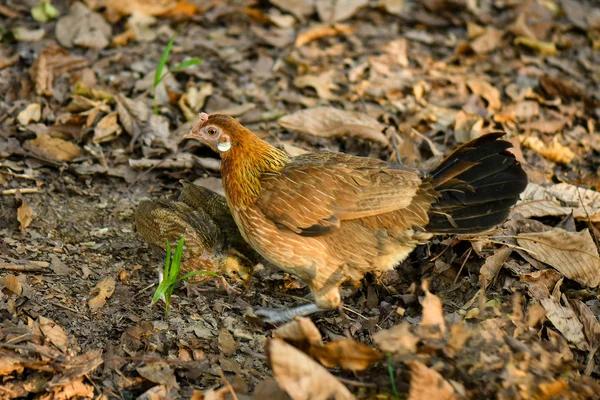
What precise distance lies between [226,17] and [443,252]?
4134 millimetres

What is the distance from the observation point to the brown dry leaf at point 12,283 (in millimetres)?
4141

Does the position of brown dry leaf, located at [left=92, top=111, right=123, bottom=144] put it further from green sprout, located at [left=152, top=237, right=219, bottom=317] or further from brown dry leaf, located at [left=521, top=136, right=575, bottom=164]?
brown dry leaf, located at [left=521, top=136, right=575, bottom=164]

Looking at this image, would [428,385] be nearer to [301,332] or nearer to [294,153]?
[301,332]

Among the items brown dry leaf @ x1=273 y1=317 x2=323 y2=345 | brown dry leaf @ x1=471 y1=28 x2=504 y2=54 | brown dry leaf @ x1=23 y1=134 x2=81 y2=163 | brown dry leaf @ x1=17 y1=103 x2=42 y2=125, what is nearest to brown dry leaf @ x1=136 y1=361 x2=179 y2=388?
brown dry leaf @ x1=273 y1=317 x2=323 y2=345

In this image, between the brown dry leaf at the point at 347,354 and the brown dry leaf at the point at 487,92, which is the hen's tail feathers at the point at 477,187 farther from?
the brown dry leaf at the point at 487,92

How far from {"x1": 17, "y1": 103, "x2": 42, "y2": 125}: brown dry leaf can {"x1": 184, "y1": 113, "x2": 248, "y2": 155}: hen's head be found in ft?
6.24

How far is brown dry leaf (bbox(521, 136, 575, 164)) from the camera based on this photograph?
19.4 feet

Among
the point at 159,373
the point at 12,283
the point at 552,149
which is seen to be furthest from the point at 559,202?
the point at 12,283

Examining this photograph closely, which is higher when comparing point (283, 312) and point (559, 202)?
point (559, 202)

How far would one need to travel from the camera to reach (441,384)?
3.10 m

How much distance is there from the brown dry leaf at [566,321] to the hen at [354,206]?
62 centimetres

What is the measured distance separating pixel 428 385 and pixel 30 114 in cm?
432

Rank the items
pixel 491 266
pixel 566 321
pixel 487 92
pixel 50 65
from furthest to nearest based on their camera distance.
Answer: pixel 487 92
pixel 50 65
pixel 491 266
pixel 566 321

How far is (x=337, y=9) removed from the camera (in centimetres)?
757
